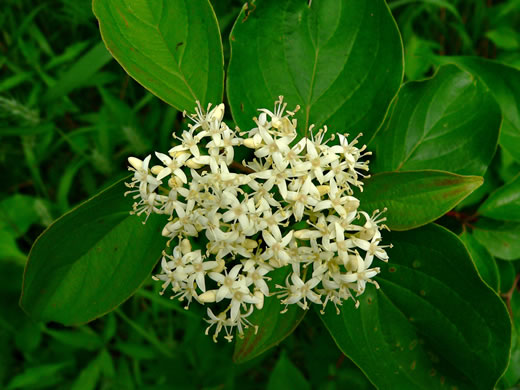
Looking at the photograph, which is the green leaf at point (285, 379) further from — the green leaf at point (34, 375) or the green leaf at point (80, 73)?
the green leaf at point (80, 73)

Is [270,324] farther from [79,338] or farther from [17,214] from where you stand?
[17,214]

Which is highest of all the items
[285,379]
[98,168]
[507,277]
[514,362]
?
[98,168]

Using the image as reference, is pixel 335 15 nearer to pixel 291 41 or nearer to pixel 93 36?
pixel 291 41

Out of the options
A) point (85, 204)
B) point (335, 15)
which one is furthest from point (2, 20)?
point (335, 15)

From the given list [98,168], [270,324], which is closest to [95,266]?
[270,324]

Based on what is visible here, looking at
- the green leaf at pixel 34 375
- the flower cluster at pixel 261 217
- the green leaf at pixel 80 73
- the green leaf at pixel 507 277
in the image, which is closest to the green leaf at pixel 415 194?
the flower cluster at pixel 261 217

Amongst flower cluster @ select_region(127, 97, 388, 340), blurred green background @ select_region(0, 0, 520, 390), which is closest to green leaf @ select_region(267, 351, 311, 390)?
blurred green background @ select_region(0, 0, 520, 390)

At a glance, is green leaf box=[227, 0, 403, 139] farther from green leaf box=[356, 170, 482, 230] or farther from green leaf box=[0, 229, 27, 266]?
green leaf box=[0, 229, 27, 266]

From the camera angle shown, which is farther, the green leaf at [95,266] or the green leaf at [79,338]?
the green leaf at [79,338]
